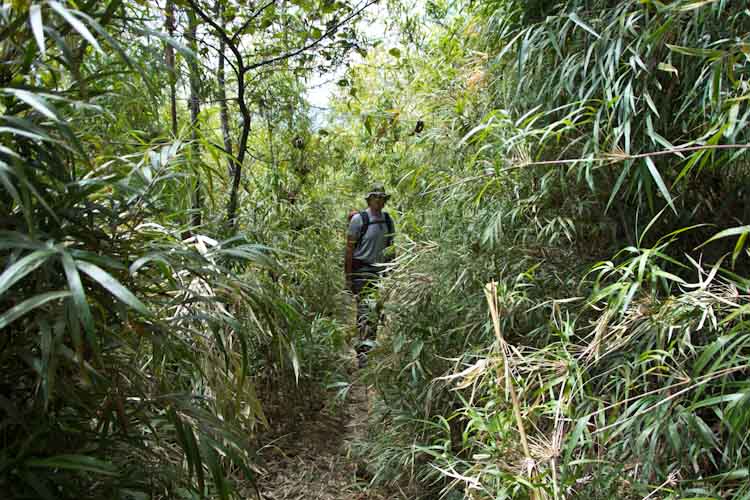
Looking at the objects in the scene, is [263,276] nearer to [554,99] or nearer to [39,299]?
[554,99]

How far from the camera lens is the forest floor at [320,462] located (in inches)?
85.4

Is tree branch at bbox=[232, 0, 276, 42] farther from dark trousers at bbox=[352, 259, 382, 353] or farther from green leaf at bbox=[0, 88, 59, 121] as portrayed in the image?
green leaf at bbox=[0, 88, 59, 121]

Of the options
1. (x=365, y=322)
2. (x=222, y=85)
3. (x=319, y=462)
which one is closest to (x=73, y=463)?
(x=319, y=462)

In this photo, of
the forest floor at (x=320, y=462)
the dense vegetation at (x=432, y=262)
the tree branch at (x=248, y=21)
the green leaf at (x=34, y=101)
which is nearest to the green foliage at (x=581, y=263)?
the dense vegetation at (x=432, y=262)

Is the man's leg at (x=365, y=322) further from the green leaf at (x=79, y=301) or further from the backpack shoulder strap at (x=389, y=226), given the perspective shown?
the green leaf at (x=79, y=301)

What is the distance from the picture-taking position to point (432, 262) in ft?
6.91

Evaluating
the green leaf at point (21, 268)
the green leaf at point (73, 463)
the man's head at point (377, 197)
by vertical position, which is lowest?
the green leaf at point (73, 463)

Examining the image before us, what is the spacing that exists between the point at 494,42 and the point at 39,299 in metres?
1.80

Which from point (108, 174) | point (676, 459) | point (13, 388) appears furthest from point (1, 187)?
point (676, 459)

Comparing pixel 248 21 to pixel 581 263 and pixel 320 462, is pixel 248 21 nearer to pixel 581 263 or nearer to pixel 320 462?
pixel 581 263

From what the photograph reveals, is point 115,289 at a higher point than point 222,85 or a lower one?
lower

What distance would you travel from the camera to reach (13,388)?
2.85ft

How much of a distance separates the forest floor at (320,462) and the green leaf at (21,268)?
1.48 meters

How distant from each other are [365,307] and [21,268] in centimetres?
213
